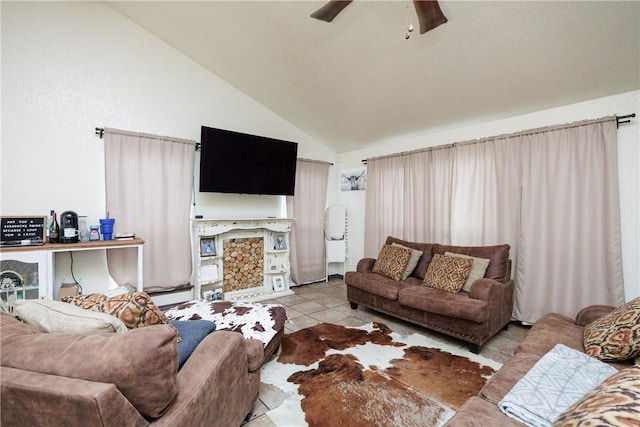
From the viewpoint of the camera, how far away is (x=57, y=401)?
83cm

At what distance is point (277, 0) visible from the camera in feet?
8.61

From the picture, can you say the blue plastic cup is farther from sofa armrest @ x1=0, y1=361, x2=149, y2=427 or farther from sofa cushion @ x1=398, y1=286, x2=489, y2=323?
sofa cushion @ x1=398, y1=286, x2=489, y2=323

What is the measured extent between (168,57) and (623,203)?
17.0 feet

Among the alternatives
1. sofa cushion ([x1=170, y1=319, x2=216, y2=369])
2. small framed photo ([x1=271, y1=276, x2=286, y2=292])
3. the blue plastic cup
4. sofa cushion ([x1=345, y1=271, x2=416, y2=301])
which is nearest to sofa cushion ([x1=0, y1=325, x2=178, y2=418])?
sofa cushion ([x1=170, y1=319, x2=216, y2=369])

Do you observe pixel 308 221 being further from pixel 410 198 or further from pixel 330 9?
pixel 330 9

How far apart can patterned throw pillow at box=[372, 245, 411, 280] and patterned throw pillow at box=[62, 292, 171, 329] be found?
A: 267cm

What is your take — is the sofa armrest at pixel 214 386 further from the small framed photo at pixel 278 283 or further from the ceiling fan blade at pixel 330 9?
the small framed photo at pixel 278 283


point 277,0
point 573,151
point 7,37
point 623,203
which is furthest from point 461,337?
point 7,37

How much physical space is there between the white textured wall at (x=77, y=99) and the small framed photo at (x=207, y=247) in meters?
0.49

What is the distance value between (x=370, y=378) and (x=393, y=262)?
159cm

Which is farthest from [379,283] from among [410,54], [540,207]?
[410,54]

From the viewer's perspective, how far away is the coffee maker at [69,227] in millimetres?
2771

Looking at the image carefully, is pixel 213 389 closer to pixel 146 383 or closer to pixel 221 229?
pixel 146 383

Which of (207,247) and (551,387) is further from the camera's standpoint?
(207,247)
